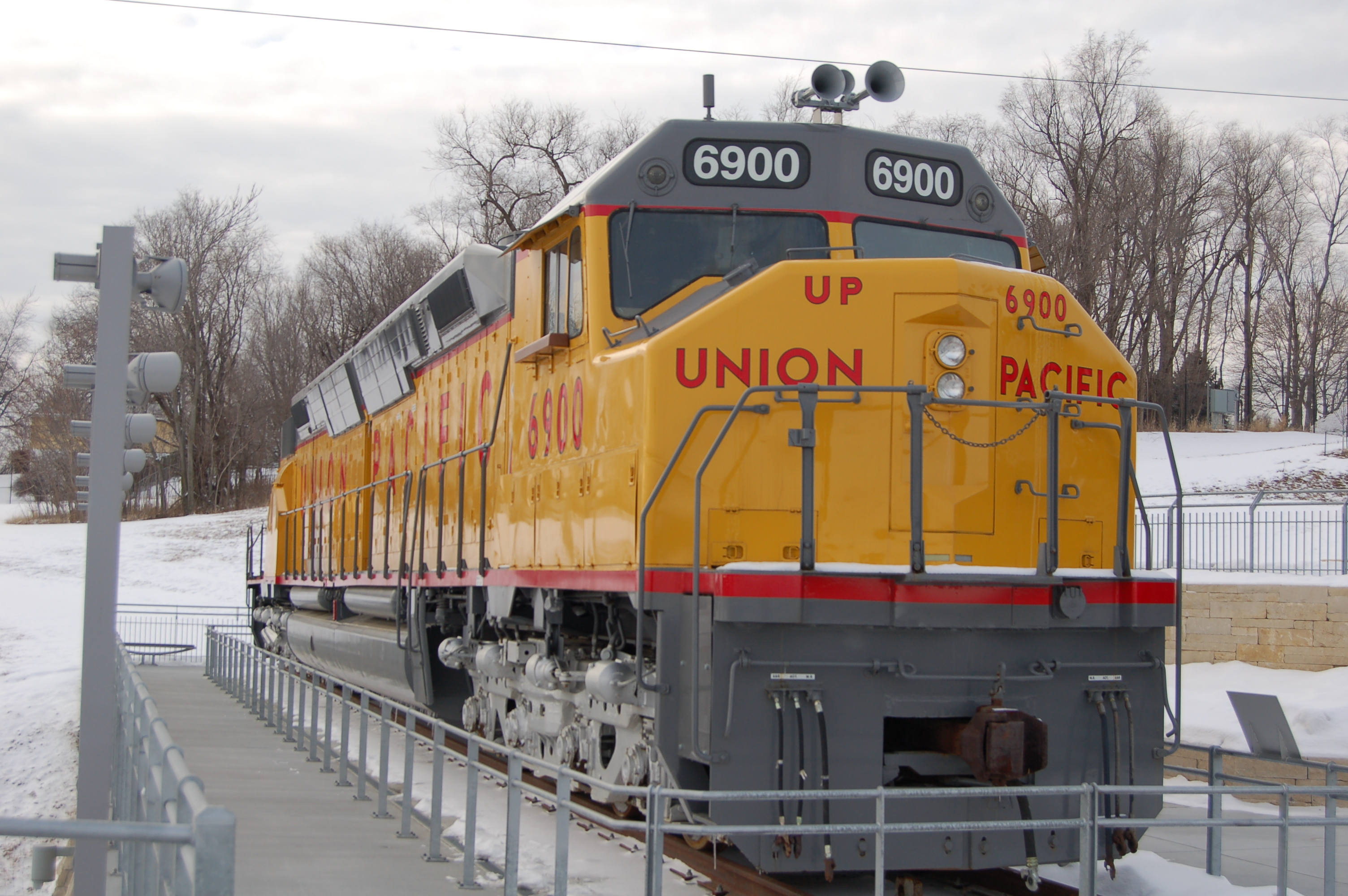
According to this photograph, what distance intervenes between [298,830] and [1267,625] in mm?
11288

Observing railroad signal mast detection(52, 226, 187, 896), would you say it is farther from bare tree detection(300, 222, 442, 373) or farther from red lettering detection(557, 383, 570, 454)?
bare tree detection(300, 222, 442, 373)

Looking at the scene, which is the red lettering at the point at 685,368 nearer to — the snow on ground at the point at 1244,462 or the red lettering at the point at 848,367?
the red lettering at the point at 848,367

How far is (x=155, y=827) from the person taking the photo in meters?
2.61

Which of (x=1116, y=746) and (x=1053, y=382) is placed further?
(x=1053, y=382)

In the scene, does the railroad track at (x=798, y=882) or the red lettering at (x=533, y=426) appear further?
the red lettering at (x=533, y=426)

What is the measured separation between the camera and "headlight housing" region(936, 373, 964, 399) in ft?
19.9

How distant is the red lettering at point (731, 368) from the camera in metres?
6.11

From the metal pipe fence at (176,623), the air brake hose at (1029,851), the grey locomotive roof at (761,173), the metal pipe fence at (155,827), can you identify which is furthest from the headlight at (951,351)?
the metal pipe fence at (176,623)

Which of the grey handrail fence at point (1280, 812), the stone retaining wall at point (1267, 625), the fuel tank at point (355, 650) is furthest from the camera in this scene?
the stone retaining wall at point (1267, 625)

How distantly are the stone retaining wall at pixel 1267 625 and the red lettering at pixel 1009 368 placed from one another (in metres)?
9.43

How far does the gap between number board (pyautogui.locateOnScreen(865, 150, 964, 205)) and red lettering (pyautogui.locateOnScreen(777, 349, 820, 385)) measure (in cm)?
148

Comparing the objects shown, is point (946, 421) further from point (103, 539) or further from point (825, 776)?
point (103, 539)

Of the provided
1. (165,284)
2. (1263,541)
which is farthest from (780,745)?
(1263,541)

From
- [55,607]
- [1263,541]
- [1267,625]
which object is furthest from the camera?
[55,607]
